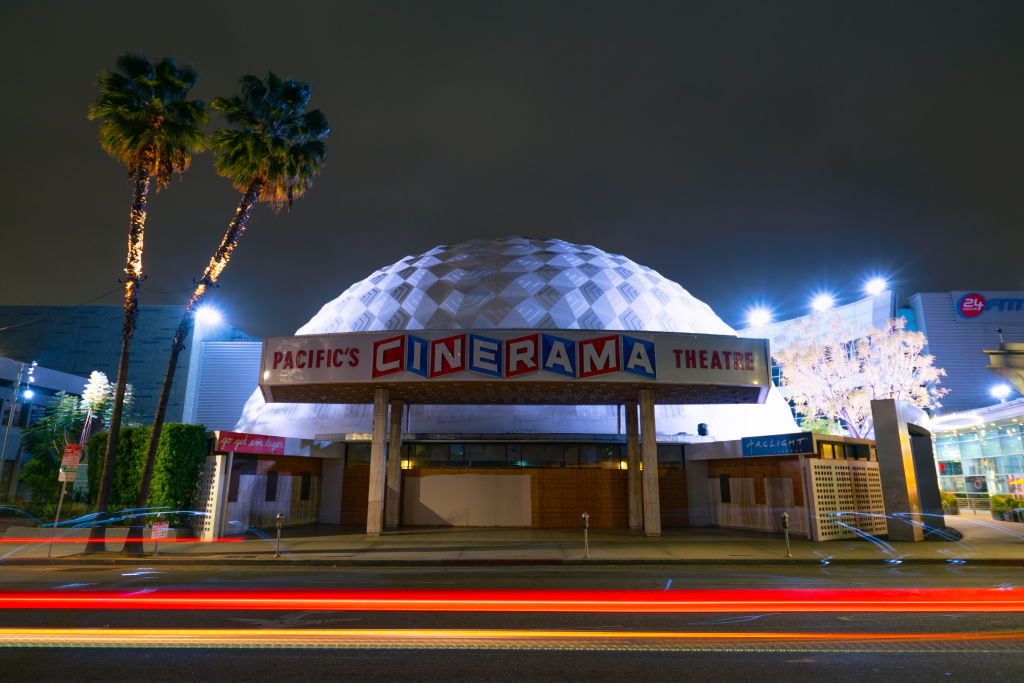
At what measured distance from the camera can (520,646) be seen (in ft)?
22.7

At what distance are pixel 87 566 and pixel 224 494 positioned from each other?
18.2 ft

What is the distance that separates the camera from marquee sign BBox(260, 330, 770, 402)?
1856cm

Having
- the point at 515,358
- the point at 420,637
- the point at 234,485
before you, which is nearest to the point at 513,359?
the point at 515,358

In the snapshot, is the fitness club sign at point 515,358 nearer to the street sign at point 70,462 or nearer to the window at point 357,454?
the street sign at point 70,462

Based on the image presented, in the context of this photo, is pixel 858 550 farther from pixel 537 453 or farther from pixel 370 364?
pixel 370 364

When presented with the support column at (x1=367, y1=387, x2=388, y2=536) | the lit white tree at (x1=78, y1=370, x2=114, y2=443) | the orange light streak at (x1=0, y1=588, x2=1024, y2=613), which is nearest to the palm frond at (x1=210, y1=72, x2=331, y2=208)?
the support column at (x1=367, y1=387, x2=388, y2=536)

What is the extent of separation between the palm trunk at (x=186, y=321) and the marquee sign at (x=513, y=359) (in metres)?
2.78

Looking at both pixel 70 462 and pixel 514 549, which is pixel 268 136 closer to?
pixel 70 462

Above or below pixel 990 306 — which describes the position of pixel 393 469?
below

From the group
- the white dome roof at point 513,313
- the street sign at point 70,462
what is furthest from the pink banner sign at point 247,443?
the street sign at point 70,462

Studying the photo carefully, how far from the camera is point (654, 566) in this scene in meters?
13.9

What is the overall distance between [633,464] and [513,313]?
8.11 meters

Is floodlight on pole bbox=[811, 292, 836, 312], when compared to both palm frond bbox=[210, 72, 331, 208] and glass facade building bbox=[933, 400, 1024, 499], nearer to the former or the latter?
glass facade building bbox=[933, 400, 1024, 499]

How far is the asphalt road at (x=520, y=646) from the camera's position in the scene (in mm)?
5953
